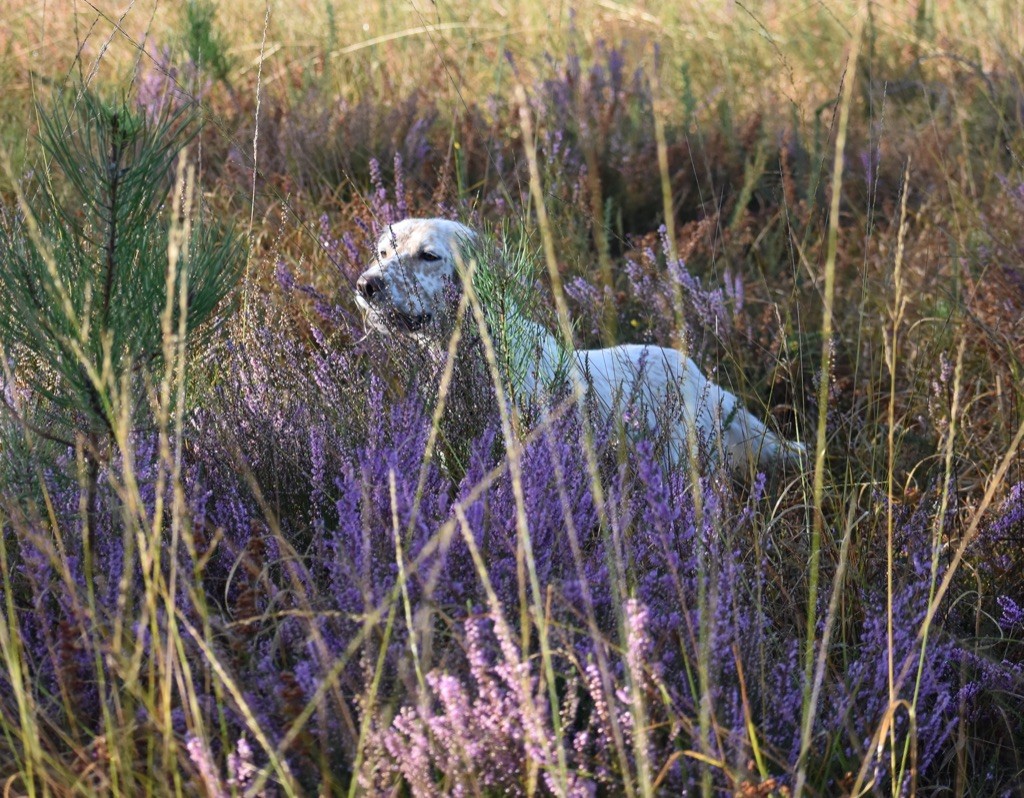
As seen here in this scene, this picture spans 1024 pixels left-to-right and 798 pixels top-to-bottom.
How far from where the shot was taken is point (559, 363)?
7.39 feet

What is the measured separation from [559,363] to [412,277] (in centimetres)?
41

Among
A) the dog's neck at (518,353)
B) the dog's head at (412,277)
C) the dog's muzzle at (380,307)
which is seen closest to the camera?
the dog's neck at (518,353)

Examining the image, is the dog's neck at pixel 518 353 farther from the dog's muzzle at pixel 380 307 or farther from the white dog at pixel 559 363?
the dog's muzzle at pixel 380 307

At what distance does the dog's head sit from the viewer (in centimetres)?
254

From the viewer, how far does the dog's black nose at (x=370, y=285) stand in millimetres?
2840

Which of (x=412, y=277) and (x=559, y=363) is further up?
(x=412, y=277)

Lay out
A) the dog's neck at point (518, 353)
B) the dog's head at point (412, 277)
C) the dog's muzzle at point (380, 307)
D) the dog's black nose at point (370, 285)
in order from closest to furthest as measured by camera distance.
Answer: the dog's neck at point (518, 353) → the dog's head at point (412, 277) → the dog's muzzle at point (380, 307) → the dog's black nose at point (370, 285)

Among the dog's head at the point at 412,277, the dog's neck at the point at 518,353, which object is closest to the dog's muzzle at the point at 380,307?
the dog's head at the point at 412,277

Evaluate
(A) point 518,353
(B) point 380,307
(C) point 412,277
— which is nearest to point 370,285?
(B) point 380,307

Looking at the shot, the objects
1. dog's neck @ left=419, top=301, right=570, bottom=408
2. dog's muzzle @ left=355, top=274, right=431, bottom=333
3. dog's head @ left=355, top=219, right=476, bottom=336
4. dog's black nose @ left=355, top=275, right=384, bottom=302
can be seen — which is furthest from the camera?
dog's black nose @ left=355, top=275, right=384, bottom=302

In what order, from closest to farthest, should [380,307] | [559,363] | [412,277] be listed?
1. [559,363]
2. [412,277]
3. [380,307]

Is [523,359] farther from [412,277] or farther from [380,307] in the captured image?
[380,307]

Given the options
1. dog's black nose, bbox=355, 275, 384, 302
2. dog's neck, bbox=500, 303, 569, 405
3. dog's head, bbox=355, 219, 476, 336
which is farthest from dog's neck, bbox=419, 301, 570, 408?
dog's black nose, bbox=355, 275, 384, 302

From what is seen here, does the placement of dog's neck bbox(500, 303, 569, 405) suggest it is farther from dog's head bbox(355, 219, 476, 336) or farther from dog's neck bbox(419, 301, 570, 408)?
dog's head bbox(355, 219, 476, 336)
